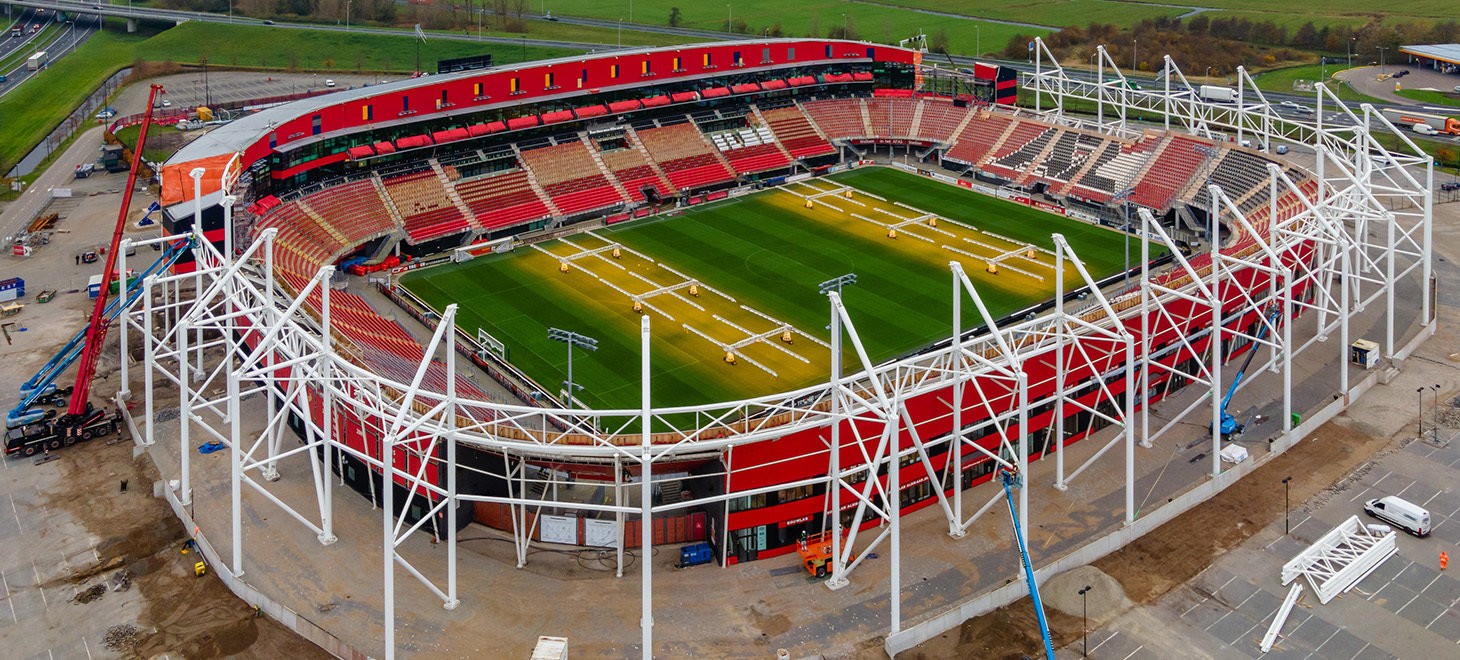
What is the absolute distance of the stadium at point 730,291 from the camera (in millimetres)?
62469

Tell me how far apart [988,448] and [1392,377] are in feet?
106

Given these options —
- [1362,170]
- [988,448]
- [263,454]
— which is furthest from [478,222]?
[1362,170]

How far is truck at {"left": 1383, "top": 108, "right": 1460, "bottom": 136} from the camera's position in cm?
14325

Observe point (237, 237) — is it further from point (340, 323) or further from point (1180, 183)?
point (1180, 183)

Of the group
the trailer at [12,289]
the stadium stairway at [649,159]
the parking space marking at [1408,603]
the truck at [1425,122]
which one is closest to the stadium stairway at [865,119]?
the stadium stairway at [649,159]

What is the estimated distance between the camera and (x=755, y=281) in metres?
103

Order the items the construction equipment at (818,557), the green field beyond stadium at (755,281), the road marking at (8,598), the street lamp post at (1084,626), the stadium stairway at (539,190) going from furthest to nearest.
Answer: the stadium stairway at (539,190), the green field beyond stadium at (755,281), the construction equipment at (818,557), the road marking at (8,598), the street lamp post at (1084,626)

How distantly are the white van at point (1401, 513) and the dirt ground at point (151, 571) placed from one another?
54.1 metres

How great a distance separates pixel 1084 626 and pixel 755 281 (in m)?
50.5

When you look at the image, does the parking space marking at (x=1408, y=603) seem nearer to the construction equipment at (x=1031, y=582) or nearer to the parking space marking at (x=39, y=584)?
the construction equipment at (x=1031, y=582)

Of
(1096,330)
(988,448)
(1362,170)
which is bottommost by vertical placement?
(988,448)

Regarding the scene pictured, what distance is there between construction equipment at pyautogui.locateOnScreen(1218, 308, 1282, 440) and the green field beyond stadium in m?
17.7

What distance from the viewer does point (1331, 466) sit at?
72562 mm

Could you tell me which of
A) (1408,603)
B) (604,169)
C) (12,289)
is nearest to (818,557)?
(1408,603)
